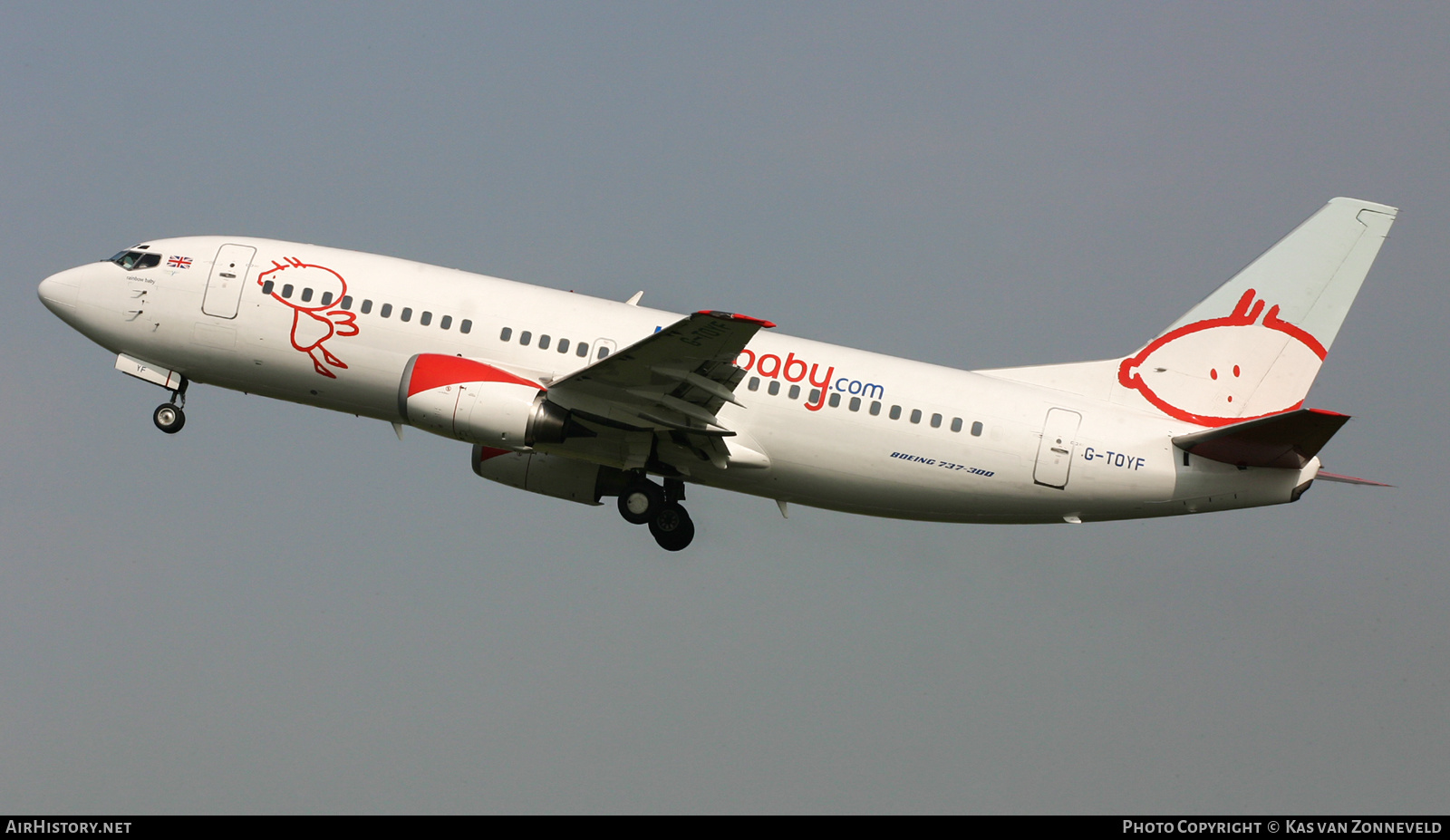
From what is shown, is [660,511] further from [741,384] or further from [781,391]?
[781,391]

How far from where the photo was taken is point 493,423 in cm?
2881

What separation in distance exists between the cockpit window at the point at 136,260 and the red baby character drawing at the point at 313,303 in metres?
3.09

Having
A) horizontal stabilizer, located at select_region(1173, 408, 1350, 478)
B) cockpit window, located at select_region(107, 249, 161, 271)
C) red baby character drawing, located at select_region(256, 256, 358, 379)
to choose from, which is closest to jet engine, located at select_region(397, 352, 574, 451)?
red baby character drawing, located at select_region(256, 256, 358, 379)

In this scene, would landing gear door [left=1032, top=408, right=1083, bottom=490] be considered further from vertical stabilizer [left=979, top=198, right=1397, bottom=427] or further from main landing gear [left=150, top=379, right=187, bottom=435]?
main landing gear [left=150, top=379, right=187, bottom=435]

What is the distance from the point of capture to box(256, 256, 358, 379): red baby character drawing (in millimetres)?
30781

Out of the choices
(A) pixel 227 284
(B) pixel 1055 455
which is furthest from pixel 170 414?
(B) pixel 1055 455

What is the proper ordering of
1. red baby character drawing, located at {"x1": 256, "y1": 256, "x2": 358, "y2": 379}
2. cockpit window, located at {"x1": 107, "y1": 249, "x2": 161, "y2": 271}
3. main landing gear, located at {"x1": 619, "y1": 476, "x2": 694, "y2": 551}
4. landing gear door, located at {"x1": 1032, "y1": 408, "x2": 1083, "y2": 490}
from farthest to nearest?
cockpit window, located at {"x1": 107, "y1": 249, "x2": 161, "y2": 271} < main landing gear, located at {"x1": 619, "y1": 476, "x2": 694, "y2": 551} < red baby character drawing, located at {"x1": 256, "y1": 256, "x2": 358, "y2": 379} < landing gear door, located at {"x1": 1032, "y1": 408, "x2": 1083, "y2": 490}

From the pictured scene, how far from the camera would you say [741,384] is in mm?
30016

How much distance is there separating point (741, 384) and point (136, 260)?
1494 cm

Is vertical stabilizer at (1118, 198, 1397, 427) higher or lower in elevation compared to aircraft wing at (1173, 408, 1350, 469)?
higher

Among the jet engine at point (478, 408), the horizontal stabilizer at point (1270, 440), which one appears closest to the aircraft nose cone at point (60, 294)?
the jet engine at point (478, 408)

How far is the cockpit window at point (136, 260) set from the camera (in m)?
32.7

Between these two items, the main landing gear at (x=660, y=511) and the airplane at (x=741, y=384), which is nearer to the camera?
the airplane at (x=741, y=384)

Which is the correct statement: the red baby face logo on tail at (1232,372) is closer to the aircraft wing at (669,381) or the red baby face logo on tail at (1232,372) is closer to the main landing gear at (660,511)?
the aircraft wing at (669,381)
